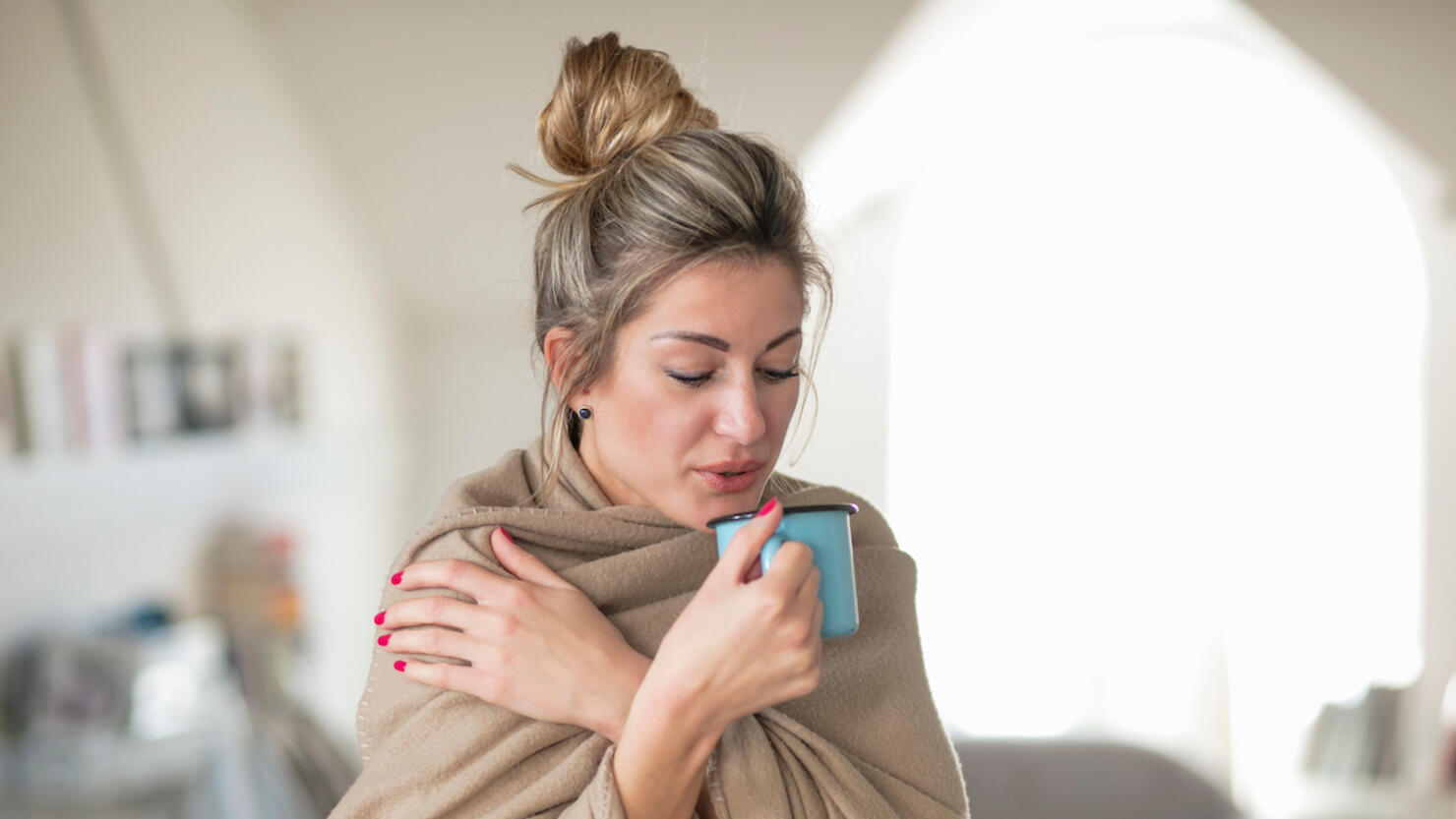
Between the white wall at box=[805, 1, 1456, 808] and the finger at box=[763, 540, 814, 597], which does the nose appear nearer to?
the finger at box=[763, 540, 814, 597]

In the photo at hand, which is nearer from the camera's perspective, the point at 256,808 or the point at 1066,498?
the point at 256,808

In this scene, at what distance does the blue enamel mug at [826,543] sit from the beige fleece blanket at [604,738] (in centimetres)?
13

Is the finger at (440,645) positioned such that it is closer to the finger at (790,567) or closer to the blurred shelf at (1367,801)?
the finger at (790,567)

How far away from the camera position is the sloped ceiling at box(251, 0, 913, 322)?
9.39 feet

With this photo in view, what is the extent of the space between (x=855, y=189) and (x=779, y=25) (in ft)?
5.06

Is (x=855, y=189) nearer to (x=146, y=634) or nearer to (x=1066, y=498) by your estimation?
(x=1066, y=498)

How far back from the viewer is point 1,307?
237 centimetres

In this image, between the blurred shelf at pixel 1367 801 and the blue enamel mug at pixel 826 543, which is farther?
the blurred shelf at pixel 1367 801

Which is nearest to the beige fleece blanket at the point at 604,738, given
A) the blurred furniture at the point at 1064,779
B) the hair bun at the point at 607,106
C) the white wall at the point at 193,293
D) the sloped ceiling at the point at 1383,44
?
the hair bun at the point at 607,106

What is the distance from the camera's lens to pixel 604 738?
1006 mm

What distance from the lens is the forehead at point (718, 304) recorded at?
100 centimetres

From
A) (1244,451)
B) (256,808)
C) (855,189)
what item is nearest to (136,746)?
(256,808)

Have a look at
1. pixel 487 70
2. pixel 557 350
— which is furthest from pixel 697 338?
pixel 487 70

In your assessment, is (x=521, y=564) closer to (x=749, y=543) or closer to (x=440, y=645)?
(x=440, y=645)
